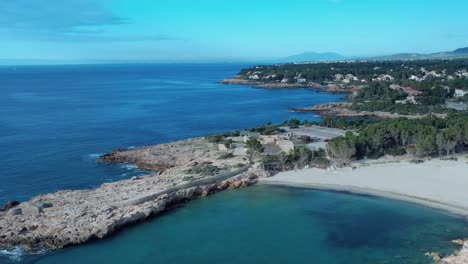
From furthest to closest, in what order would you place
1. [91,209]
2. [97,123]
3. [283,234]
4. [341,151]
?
[97,123], [341,151], [91,209], [283,234]

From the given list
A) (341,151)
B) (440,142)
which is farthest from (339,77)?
(341,151)

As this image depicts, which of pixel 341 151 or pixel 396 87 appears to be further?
pixel 396 87

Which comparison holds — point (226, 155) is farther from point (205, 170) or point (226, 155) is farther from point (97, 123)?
point (97, 123)

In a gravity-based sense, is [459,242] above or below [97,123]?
below

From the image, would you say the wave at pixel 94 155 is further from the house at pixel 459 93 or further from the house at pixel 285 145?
the house at pixel 459 93

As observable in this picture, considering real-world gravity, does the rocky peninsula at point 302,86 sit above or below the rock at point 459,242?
above

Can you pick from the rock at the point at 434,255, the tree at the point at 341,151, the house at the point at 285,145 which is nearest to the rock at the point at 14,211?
the house at the point at 285,145

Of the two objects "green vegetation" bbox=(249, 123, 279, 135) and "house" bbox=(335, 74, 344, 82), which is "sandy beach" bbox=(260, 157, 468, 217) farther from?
"house" bbox=(335, 74, 344, 82)
